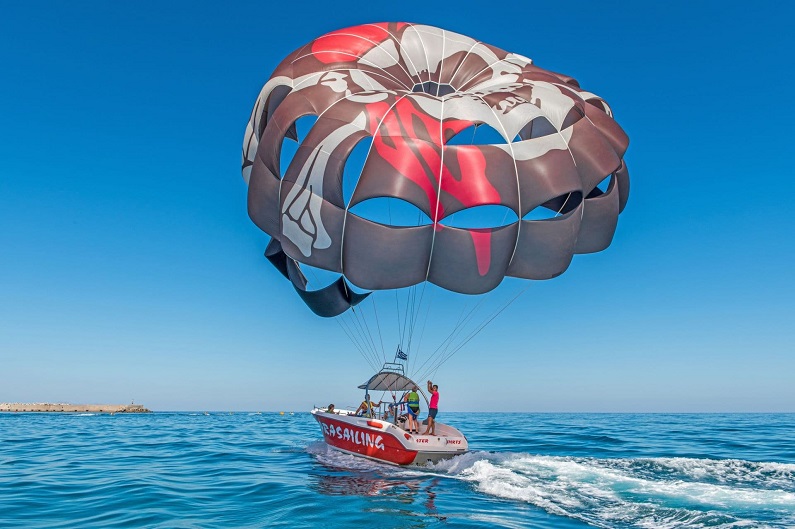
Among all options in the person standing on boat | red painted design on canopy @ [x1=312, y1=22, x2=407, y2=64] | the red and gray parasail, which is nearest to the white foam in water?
the person standing on boat

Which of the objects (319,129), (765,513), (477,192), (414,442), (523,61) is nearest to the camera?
(765,513)

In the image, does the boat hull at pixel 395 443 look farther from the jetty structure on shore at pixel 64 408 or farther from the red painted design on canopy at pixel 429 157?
the jetty structure on shore at pixel 64 408

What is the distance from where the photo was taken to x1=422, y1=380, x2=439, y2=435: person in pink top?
1448 centimetres

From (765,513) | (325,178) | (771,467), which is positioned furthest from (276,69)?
(771,467)

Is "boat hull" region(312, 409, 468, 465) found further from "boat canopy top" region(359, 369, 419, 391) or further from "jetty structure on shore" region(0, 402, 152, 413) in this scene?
"jetty structure on shore" region(0, 402, 152, 413)

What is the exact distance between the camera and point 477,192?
10.6 m

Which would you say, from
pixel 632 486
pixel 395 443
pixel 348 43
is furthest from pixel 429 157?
pixel 632 486

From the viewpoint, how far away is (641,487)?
35.6ft

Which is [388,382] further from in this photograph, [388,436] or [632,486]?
[632,486]

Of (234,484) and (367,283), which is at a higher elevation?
(367,283)

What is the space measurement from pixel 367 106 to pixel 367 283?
3635 mm

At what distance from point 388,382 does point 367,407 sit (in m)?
0.96

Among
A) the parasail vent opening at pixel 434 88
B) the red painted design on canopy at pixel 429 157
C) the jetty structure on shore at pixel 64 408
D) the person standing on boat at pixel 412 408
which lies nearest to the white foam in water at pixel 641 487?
the person standing on boat at pixel 412 408

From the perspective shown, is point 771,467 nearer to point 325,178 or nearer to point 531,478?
point 531,478
